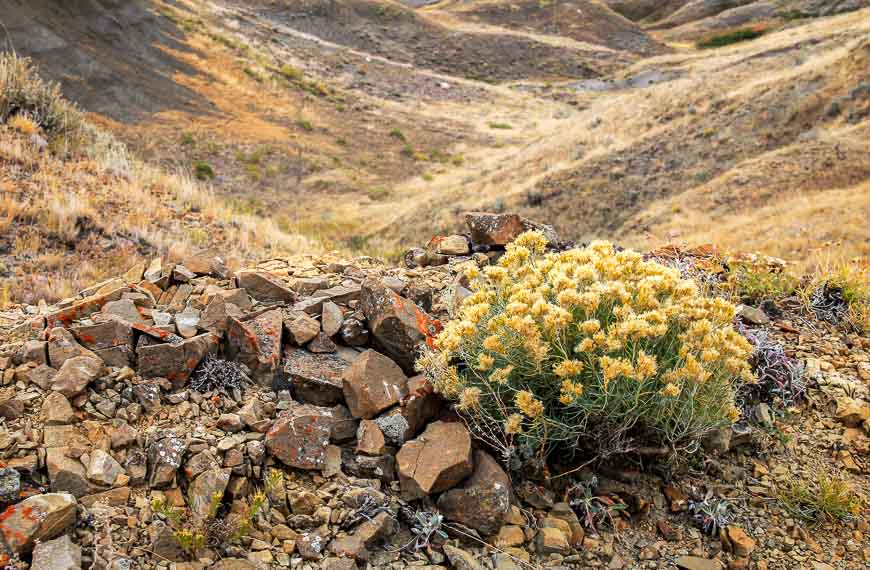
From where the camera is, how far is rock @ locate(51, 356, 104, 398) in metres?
2.98

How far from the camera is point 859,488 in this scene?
3.32 metres

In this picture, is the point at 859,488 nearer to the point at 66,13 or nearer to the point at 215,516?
the point at 215,516

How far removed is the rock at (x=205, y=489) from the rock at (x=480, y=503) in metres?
1.02

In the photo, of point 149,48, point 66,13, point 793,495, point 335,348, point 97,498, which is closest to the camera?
point 97,498

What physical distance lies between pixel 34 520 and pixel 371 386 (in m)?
1.56

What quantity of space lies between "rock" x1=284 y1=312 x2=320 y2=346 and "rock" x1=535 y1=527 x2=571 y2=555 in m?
1.72

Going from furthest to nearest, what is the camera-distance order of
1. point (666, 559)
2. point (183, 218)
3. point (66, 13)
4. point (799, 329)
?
point (66, 13)
point (183, 218)
point (799, 329)
point (666, 559)

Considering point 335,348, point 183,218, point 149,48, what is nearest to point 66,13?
point 149,48

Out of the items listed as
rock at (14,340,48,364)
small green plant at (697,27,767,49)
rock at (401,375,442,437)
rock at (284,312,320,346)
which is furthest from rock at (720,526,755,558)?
small green plant at (697,27,767,49)

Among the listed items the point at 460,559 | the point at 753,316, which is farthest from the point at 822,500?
the point at 460,559

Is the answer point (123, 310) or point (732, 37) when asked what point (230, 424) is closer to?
point (123, 310)

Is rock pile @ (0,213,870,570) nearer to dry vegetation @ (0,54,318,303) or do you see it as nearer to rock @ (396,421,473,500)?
rock @ (396,421,473,500)

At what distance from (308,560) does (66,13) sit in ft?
92.0

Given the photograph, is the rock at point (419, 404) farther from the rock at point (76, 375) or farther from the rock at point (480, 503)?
the rock at point (76, 375)
